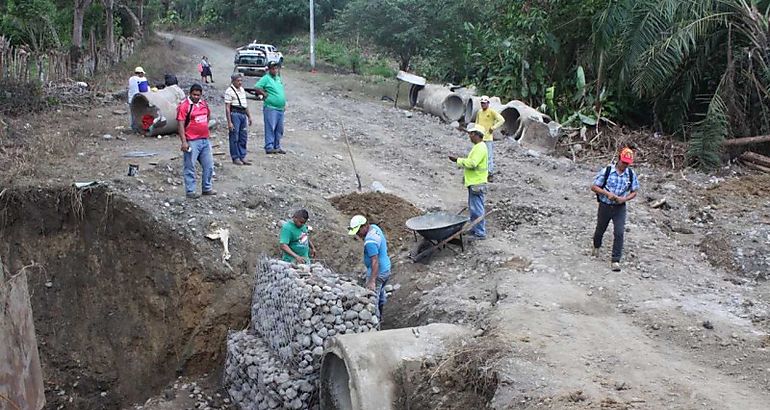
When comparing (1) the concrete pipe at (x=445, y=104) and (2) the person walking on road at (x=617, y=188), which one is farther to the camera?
(1) the concrete pipe at (x=445, y=104)

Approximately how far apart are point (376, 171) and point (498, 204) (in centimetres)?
294

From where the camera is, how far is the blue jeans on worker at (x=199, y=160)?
946 centimetres

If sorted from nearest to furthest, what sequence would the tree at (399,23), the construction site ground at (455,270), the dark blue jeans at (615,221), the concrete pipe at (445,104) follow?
the construction site ground at (455,270)
the dark blue jeans at (615,221)
the concrete pipe at (445,104)
the tree at (399,23)

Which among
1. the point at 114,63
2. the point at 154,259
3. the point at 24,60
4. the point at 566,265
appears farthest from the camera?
the point at 114,63

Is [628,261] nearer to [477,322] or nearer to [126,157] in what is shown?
[477,322]

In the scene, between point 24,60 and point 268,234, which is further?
point 24,60

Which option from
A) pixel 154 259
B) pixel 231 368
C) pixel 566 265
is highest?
pixel 566 265

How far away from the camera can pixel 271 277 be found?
831 centimetres

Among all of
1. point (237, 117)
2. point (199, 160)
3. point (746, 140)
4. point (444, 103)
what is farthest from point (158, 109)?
point (746, 140)

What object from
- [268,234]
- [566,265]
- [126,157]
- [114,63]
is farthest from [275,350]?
[114,63]

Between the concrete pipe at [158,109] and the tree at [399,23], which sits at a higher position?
the tree at [399,23]

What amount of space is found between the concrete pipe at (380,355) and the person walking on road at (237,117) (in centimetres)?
506

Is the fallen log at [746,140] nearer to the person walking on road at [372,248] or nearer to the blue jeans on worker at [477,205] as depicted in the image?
the blue jeans on worker at [477,205]

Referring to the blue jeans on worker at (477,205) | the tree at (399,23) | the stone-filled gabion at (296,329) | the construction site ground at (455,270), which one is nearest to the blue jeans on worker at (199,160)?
the construction site ground at (455,270)
